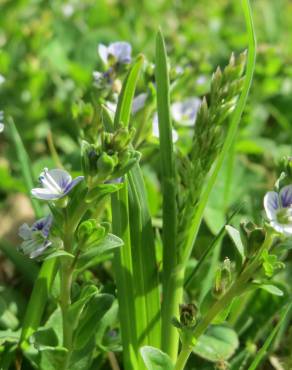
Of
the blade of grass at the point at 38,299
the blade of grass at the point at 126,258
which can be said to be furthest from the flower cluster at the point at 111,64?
the blade of grass at the point at 38,299

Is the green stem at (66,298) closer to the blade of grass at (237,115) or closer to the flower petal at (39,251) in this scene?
the flower petal at (39,251)

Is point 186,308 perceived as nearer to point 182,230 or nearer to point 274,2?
point 182,230

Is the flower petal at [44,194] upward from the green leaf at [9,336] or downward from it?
upward

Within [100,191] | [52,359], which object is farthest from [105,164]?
[52,359]

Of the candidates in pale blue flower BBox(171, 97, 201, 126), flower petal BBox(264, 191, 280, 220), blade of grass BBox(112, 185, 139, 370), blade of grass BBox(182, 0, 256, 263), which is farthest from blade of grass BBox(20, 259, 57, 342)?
pale blue flower BBox(171, 97, 201, 126)

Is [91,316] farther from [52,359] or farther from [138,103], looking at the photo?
[138,103]

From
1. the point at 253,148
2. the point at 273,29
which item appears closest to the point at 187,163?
the point at 253,148

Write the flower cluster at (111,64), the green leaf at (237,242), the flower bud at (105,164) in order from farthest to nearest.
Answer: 1. the flower cluster at (111,64)
2. the green leaf at (237,242)
3. the flower bud at (105,164)
